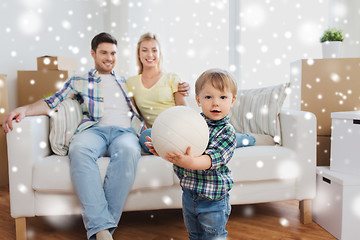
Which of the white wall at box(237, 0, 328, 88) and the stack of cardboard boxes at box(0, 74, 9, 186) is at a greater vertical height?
the white wall at box(237, 0, 328, 88)

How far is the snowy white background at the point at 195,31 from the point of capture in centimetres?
287

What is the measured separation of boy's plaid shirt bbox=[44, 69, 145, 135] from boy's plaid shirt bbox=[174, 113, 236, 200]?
0.87 meters

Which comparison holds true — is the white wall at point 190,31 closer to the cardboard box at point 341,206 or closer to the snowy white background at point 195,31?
the snowy white background at point 195,31

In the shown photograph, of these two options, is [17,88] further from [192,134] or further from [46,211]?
[192,134]

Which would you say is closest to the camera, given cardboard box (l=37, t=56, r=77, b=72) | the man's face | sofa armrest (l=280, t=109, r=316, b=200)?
sofa armrest (l=280, t=109, r=316, b=200)

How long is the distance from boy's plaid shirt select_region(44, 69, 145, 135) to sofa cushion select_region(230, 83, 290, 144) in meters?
0.64

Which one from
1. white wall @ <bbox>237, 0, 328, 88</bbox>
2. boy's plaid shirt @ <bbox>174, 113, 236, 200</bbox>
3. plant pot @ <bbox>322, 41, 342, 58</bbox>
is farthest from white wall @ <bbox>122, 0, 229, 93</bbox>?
boy's plaid shirt @ <bbox>174, 113, 236, 200</bbox>

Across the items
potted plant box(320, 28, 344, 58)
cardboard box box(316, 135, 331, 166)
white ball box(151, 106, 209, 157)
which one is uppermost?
potted plant box(320, 28, 344, 58)

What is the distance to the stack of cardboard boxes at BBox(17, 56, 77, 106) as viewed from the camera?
2631mm

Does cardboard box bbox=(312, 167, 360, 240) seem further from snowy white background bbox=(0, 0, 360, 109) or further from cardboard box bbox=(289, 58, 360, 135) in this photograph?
snowy white background bbox=(0, 0, 360, 109)

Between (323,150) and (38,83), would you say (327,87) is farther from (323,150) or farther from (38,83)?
(38,83)

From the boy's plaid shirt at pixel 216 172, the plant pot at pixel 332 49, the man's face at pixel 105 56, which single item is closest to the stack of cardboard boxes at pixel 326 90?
the plant pot at pixel 332 49

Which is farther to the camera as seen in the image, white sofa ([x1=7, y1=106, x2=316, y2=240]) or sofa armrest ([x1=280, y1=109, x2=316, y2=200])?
sofa armrest ([x1=280, y1=109, x2=316, y2=200])

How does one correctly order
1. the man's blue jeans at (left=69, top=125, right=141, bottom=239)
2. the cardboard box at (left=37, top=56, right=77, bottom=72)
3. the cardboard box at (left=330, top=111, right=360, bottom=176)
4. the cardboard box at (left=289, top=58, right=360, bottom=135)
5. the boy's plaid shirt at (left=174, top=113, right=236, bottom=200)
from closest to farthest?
1. the boy's plaid shirt at (left=174, top=113, right=236, bottom=200)
2. the man's blue jeans at (left=69, top=125, right=141, bottom=239)
3. the cardboard box at (left=330, top=111, right=360, bottom=176)
4. the cardboard box at (left=289, top=58, right=360, bottom=135)
5. the cardboard box at (left=37, top=56, right=77, bottom=72)
